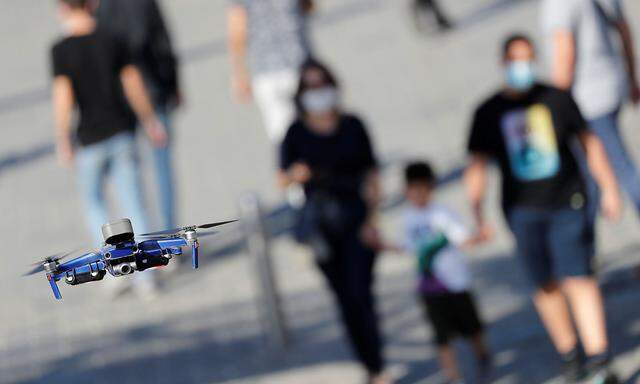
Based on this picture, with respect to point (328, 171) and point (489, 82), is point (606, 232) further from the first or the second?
point (489, 82)

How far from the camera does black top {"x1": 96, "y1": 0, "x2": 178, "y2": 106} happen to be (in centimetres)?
880

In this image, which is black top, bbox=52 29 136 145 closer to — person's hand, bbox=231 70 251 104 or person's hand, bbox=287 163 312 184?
person's hand, bbox=231 70 251 104

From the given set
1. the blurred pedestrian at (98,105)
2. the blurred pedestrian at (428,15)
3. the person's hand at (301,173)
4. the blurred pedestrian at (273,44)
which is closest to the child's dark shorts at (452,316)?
the person's hand at (301,173)

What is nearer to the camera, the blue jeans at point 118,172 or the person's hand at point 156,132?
the blue jeans at point 118,172

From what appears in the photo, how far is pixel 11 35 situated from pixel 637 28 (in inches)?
374

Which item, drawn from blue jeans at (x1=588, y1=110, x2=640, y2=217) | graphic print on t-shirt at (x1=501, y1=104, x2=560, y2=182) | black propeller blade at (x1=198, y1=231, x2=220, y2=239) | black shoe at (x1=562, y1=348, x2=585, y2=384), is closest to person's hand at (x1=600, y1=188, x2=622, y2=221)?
graphic print on t-shirt at (x1=501, y1=104, x2=560, y2=182)

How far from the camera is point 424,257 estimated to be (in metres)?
6.69

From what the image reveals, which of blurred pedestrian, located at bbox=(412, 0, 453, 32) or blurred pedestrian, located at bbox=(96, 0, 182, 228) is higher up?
blurred pedestrian, located at bbox=(412, 0, 453, 32)

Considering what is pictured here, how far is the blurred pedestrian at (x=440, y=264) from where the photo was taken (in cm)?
663

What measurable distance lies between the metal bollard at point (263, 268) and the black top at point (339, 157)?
0.68 meters

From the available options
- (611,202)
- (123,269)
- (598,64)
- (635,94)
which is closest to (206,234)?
(123,269)

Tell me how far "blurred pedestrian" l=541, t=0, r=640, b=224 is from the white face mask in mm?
1241

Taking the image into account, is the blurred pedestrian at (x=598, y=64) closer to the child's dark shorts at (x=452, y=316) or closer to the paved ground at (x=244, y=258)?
the paved ground at (x=244, y=258)

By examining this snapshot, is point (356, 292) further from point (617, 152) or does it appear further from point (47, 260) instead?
point (47, 260)
